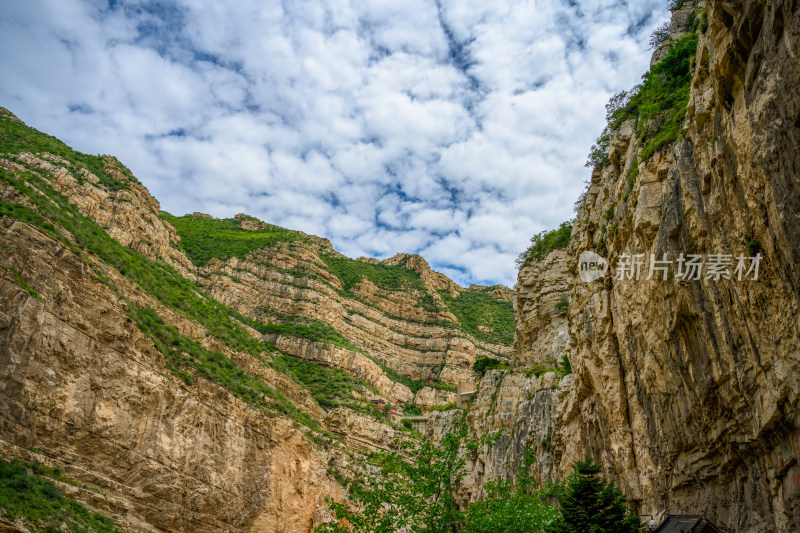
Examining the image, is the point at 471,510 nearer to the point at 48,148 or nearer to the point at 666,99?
the point at 666,99

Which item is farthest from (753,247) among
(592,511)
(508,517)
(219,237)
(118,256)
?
(219,237)

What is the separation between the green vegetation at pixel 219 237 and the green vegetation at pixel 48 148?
17101mm

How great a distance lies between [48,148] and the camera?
5650cm

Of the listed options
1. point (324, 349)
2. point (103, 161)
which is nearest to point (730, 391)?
point (324, 349)

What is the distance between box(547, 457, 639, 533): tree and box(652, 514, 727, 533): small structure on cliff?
2.68ft

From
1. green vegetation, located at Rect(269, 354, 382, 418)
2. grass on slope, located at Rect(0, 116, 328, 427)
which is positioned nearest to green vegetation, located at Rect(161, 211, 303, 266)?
green vegetation, located at Rect(269, 354, 382, 418)

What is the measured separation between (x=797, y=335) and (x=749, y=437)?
154 inches

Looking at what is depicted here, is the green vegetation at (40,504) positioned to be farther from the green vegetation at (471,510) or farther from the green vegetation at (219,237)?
the green vegetation at (219,237)

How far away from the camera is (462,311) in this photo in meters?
111

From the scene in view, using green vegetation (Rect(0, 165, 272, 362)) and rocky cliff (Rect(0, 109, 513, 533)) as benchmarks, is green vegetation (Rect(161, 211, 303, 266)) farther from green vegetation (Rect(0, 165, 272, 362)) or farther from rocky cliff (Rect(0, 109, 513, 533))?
green vegetation (Rect(0, 165, 272, 362))

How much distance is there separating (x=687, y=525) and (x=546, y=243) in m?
31.3

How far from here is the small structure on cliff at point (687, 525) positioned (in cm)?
1431

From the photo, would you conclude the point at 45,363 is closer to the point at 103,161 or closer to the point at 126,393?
the point at 126,393

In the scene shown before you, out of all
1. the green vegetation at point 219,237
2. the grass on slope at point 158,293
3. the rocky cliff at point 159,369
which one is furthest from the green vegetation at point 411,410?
the green vegetation at point 219,237
